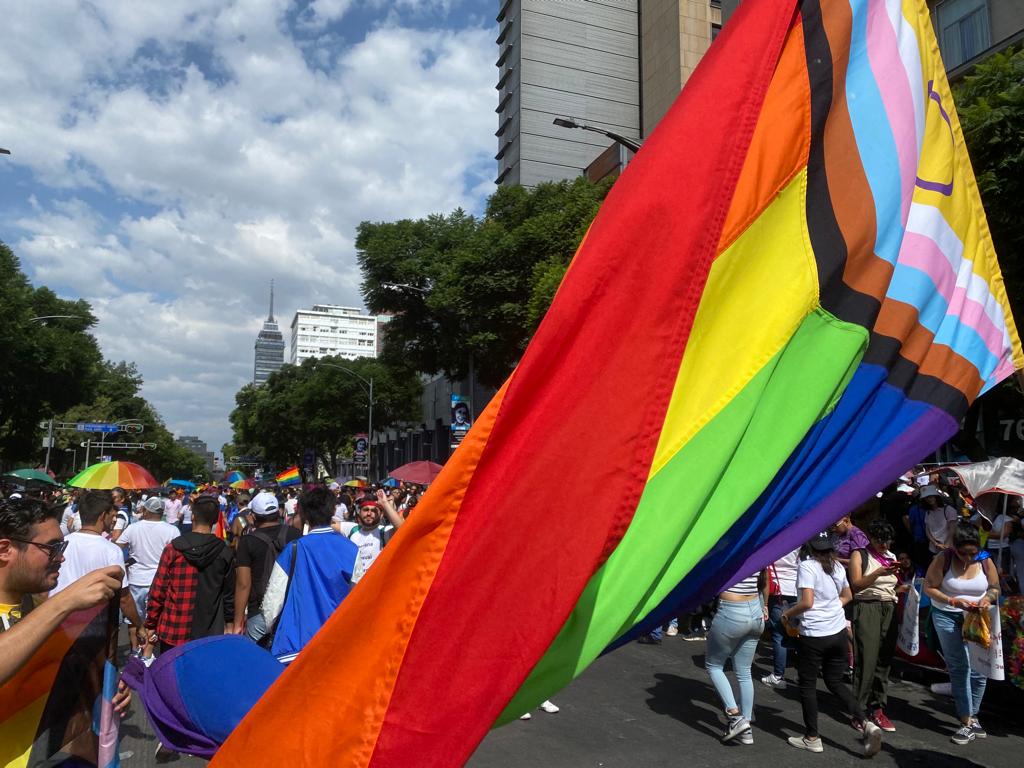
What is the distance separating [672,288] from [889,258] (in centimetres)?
88

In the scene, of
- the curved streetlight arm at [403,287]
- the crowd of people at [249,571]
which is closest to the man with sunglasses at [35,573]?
the crowd of people at [249,571]

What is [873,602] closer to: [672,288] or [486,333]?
[672,288]

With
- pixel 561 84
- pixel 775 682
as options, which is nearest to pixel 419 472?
pixel 775 682

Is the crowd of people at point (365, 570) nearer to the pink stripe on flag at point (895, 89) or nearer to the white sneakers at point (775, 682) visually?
the white sneakers at point (775, 682)

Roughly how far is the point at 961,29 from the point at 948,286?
2189 cm

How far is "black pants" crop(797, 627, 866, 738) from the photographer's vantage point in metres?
6.12

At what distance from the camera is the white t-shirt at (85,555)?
211 inches

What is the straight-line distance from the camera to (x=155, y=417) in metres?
95.1

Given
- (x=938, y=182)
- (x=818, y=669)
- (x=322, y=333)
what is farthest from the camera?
(x=322, y=333)

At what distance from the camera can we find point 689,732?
654 centimetres

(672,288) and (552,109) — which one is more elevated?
(552,109)

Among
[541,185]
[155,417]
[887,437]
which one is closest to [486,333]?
[541,185]

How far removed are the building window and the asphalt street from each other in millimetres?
17620

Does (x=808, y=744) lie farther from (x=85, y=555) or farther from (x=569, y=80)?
(x=569, y=80)
